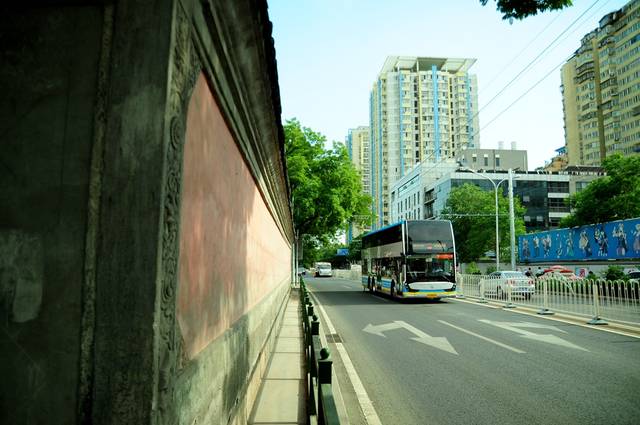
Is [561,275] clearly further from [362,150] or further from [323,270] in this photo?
[362,150]

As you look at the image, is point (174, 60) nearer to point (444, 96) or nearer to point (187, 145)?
point (187, 145)

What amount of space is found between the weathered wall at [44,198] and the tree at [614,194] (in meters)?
40.0

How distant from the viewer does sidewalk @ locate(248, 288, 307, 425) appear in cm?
470

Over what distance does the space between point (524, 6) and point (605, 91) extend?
330 feet

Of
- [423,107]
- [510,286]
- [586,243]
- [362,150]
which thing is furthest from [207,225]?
[362,150]

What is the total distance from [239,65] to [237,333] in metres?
2.25

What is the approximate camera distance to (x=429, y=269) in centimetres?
1947

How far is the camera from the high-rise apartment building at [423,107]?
11675cm

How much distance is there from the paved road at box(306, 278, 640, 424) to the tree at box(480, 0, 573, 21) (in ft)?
17.0

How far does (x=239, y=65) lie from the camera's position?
312cm

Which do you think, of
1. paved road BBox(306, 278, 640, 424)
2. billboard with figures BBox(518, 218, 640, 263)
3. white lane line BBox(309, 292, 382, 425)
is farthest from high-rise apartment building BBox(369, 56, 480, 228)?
white lane line BBox(309, 292, 382, 425)

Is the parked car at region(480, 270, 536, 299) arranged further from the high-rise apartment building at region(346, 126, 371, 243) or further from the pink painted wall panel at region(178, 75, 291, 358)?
the high-rise apartment building at region(346, 126, 371, 243)

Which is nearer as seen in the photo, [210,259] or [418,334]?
[210,259]

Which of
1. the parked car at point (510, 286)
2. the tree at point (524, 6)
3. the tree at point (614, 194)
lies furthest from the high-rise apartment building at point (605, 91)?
the tree at point (524, 6)
